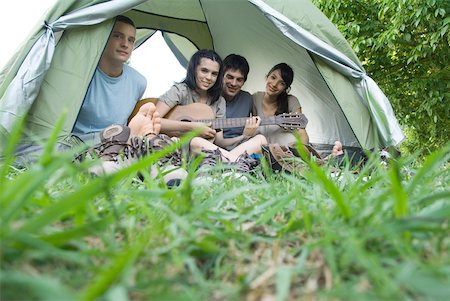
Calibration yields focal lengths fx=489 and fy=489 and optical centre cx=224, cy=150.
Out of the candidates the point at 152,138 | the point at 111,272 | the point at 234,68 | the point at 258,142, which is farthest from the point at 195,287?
the point at 234,68

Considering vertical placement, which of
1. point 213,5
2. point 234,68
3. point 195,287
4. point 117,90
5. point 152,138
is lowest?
point 195,287

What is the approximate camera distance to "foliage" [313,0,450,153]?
3.41 meters

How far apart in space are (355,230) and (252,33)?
3400mm

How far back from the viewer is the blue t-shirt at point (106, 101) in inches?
98.7

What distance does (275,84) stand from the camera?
3121 millimetres

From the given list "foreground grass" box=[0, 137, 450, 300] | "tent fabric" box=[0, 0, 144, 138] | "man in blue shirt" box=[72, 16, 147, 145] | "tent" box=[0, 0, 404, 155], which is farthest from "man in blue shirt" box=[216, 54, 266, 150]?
"foreground grass" box=[0, 137, 450, 300]

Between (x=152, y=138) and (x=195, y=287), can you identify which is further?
(x=152, y=138)

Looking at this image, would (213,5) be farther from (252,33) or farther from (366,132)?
(366,132)

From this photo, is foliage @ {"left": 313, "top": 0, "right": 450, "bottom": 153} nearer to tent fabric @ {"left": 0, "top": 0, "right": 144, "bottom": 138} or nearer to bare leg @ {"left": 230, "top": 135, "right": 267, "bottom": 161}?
bare leg @ {"left": 230, "top": 135, "right": 267, "bottom": 161}

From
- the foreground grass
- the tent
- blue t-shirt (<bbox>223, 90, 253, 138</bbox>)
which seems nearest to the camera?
the foreground grass

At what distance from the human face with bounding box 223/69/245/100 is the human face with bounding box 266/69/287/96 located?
19 centimetres

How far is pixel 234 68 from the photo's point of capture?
3.11 m

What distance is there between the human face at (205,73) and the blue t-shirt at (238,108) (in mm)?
229

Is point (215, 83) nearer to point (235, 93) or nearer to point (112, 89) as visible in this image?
point (235, 93)
